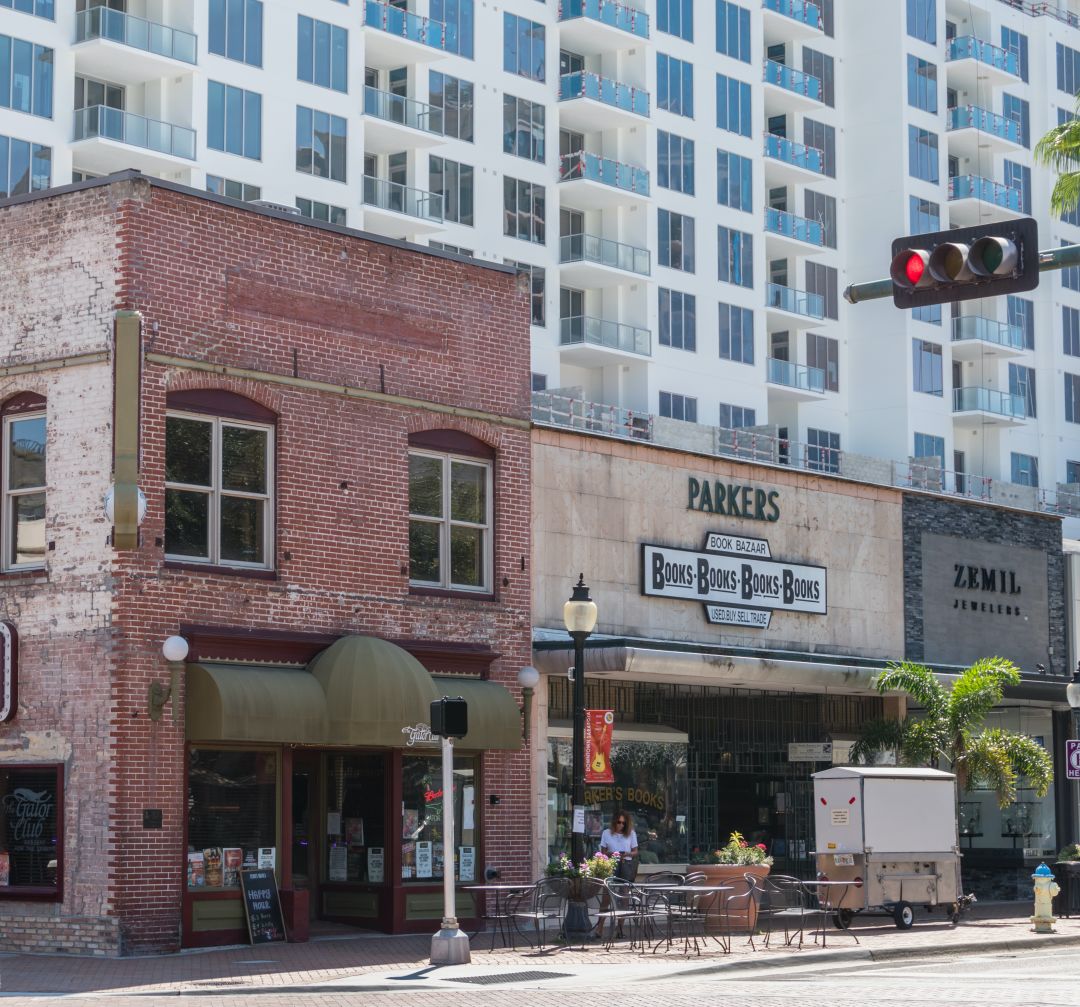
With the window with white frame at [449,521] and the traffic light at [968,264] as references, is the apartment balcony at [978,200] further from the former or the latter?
the traffic light at [968,264]

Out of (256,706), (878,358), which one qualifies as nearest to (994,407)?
(878,358)

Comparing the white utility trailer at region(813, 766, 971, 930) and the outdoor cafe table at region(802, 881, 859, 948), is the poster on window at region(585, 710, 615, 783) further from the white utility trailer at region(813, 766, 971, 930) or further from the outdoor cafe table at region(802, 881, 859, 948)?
the outdoor cafe table at region(802, 881, 859, 948)

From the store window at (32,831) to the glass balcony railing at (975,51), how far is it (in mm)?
60036

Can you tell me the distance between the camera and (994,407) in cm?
7556

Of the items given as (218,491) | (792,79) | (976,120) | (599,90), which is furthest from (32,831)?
(976,120)

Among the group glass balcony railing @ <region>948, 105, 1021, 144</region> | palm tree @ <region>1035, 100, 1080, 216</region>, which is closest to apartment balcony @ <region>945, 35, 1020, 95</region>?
glass balcony railing @ <region>948, 105, 1021, 144</region>

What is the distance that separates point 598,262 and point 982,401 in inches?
847

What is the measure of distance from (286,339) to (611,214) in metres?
38.9

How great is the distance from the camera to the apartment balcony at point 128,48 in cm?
4697

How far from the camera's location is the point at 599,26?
60.3 metres

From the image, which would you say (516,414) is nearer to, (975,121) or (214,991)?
(214,991)

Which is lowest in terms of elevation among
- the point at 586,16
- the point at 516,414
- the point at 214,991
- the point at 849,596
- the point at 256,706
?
the point at 214,991

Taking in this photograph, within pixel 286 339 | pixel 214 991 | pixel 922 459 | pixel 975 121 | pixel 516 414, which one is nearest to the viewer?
pixel 214 991

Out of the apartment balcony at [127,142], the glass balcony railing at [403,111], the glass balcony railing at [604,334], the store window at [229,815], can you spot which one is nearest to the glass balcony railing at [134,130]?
the apartment balcony at [127,142]
